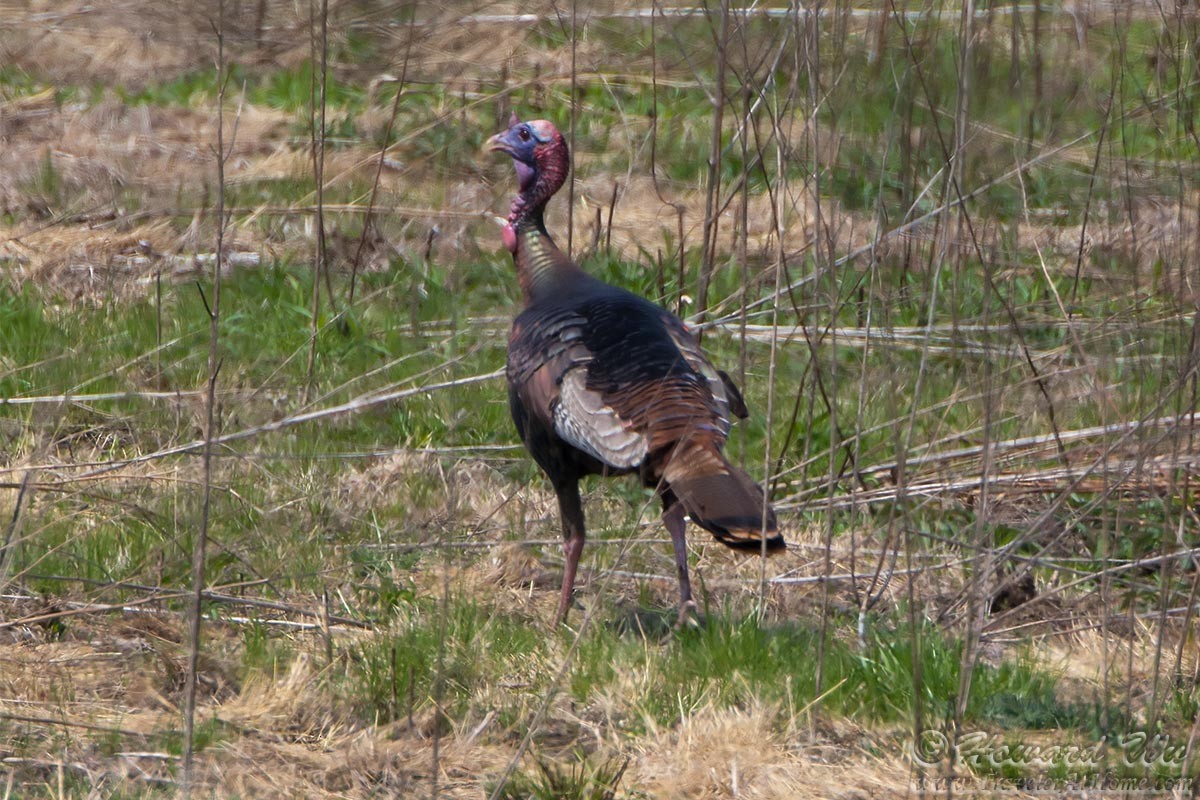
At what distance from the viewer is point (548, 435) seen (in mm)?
4496

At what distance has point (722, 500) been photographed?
3.81 metres

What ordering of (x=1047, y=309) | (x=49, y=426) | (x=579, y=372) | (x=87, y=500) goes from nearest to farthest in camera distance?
(x=579, y=372) → (x=87, y=500) → (x=49, y=426) → (x=1047, y=309)

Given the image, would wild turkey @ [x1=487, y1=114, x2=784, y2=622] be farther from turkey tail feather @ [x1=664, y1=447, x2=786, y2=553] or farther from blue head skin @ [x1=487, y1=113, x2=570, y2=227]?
blue head skin @ [x1=487, y1=113, x2=570, y2=227]

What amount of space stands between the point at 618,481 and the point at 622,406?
1272 mm

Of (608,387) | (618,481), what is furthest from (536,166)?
(618,481)

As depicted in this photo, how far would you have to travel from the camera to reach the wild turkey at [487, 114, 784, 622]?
→ 3.90 meters

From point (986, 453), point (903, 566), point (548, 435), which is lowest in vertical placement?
point (903, 566)

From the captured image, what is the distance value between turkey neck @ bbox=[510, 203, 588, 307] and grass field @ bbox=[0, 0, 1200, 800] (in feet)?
1.21

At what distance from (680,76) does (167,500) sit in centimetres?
554

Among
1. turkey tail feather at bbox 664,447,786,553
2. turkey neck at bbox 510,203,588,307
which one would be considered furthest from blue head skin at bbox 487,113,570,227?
turkey tail feather at bbox 664,447,786,553

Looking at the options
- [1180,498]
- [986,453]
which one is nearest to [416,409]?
[1180,498]

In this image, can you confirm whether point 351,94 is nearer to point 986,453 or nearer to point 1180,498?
point 1180,498

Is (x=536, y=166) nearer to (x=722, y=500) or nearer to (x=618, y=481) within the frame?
(x=618, y=481)

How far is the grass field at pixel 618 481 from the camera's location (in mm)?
3500
